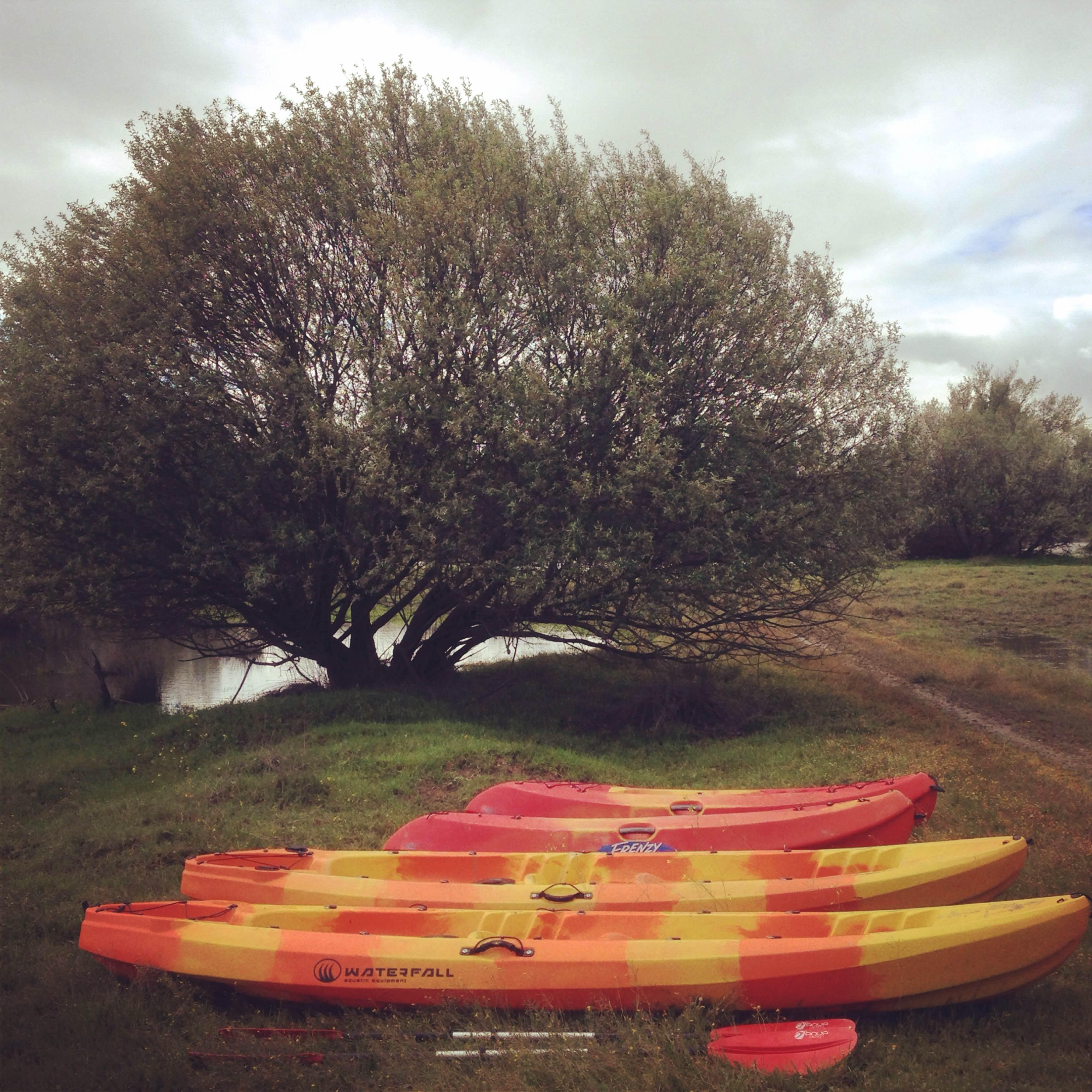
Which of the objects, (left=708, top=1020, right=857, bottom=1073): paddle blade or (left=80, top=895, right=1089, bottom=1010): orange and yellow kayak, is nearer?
(left=708, top=1020, right=857, bottom=1073): paddle blade

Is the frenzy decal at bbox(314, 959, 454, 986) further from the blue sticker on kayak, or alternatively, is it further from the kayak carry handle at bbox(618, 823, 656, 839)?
the kayak carry handle at bbox(618, 823, 656, 839)

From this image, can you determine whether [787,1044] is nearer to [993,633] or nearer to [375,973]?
[375,973]

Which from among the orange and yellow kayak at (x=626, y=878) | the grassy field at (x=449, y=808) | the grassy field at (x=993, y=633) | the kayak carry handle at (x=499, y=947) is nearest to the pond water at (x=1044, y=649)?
the grassy field at (x=993, y=633)

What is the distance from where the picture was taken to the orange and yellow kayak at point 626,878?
6.38 metres

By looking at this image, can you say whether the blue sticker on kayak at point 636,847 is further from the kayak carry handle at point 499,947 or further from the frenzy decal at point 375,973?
the frenzy decal at point 375,973

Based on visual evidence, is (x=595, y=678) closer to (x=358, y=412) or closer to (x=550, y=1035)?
(x=358, y=412)

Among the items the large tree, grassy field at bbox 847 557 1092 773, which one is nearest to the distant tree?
grassy field at bbox 847 557 1092 773

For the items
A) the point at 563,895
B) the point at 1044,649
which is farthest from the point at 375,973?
the point at 1044,649

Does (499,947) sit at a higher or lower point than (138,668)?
lower

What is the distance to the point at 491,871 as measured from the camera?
23.7 feet

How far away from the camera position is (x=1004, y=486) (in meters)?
38.2

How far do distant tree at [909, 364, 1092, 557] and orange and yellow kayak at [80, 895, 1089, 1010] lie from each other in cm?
3195

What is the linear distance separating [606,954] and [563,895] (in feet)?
2.84

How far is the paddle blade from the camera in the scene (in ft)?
16.5
